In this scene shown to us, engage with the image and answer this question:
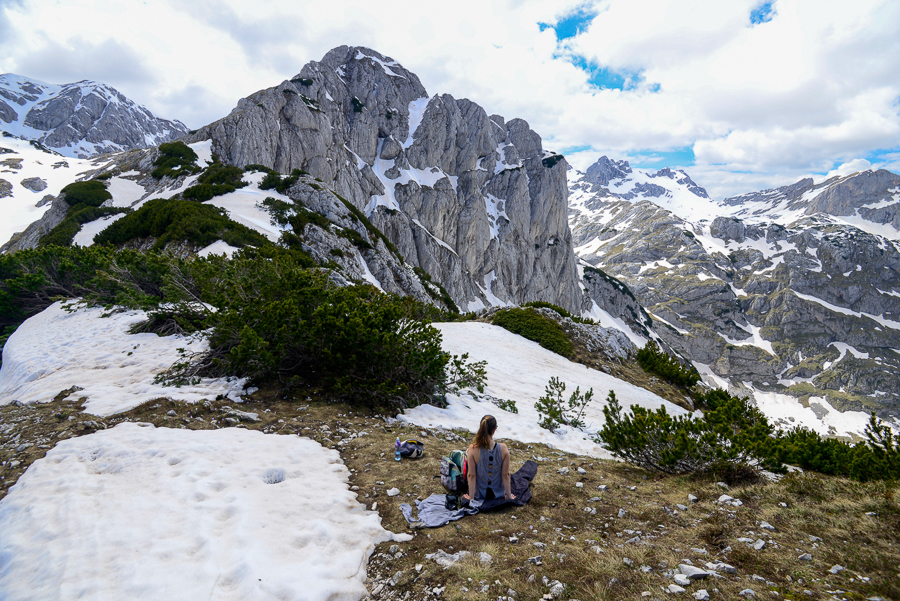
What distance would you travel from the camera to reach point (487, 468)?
5.09m

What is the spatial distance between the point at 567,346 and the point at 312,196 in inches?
1144

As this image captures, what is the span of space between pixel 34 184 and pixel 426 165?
83127 mm

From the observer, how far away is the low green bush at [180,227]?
76.7ft

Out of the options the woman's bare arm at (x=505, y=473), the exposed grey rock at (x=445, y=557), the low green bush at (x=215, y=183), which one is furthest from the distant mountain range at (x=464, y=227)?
the exposed grey rock at (x=445, y=557)

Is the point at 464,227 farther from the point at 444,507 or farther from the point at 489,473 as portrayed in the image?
the point at 444,507

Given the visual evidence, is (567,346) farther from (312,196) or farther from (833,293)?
(833,293)

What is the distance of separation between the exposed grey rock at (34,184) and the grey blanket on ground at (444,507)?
11600cm

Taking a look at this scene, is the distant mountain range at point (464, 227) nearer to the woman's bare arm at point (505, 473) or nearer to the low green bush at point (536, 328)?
the low green bush at point (536, 328)

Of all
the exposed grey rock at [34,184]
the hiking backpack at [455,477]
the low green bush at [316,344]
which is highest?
the exposed grey rock at [34,184]

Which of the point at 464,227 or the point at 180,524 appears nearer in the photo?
the point at 180,524

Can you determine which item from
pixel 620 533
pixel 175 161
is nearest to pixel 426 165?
pixel 175 161

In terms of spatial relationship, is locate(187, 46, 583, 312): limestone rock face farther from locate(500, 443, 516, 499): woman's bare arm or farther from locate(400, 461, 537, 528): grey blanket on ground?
locate(500, 443, 516, 499): woman's bare arm

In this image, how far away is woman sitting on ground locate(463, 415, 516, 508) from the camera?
5.03 metres

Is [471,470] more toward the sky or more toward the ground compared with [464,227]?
more toward the ground
